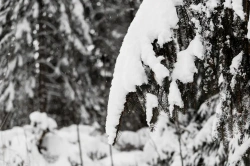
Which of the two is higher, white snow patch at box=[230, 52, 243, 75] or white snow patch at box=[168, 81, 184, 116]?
white snow patch at box=[230, 52, 243, 75]

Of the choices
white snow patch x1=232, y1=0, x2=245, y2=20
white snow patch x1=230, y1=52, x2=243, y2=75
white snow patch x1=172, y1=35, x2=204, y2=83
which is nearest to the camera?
white snow patch x1=172, y1=35, x2=204, y2=83

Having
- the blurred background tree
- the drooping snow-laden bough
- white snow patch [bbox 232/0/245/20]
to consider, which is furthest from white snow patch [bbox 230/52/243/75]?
the blurred background tree

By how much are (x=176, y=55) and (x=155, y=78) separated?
21 centimetres

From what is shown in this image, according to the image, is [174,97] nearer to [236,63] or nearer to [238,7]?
[236,63]

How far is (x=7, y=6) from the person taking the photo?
719 cm

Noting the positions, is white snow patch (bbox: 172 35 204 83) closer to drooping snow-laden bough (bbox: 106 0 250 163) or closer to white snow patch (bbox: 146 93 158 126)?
drooping snow-laden bough (bbox: 106 0 250 163)

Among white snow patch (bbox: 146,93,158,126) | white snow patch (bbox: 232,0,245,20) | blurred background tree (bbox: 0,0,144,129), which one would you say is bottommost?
white snow patch (bbox: 146,93,158,126)

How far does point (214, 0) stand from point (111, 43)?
24.3ft

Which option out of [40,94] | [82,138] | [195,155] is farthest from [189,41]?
[40,94]

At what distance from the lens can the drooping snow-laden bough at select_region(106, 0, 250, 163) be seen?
2.22 metres

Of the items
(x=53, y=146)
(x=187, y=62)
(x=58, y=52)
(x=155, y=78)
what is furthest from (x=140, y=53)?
(x=58, y=52)

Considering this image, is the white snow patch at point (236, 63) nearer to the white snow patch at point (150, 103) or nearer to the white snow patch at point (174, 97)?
the white snow patch at point (174, 97)

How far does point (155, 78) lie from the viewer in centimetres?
223

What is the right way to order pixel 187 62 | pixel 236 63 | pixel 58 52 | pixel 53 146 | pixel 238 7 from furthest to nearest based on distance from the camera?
pixel 58 52
pixel 53 146
pixel 236 63
pixel 238 7
pixel 187 62
